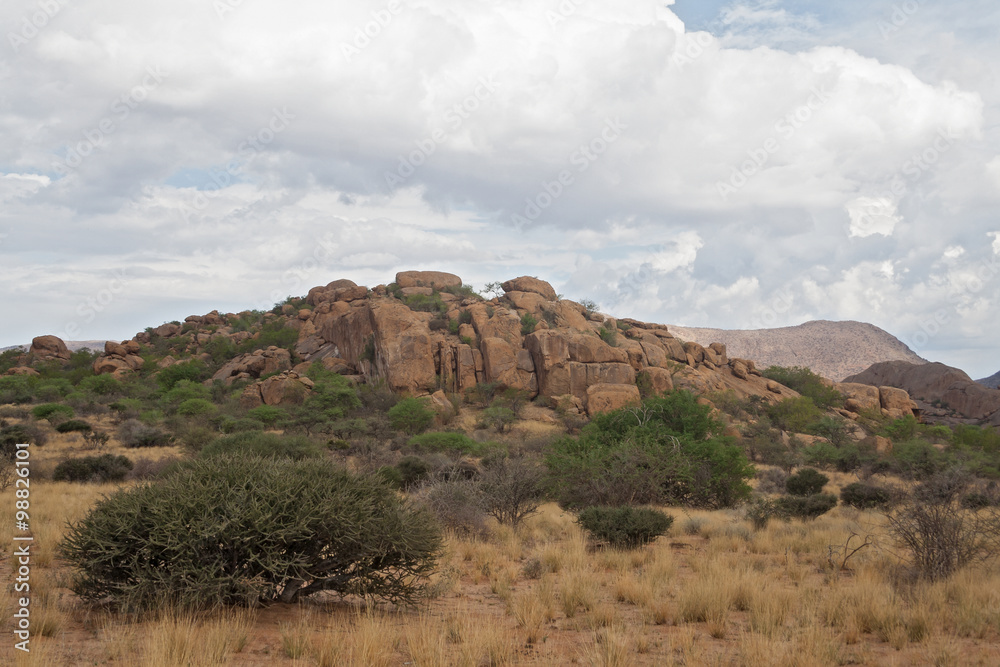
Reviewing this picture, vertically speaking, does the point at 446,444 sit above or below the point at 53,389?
below

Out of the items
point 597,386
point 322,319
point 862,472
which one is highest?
point 322,319

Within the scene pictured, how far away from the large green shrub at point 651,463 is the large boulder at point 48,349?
238 feet

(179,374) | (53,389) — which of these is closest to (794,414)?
(179,374)

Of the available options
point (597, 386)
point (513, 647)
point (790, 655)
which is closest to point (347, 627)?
point (513, 647)

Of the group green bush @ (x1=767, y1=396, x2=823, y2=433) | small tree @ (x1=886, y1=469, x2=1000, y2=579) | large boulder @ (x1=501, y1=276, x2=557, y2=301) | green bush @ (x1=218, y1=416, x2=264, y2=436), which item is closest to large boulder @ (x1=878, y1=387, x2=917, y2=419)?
green bush @ (x1=767, y1=396, x2=823, y2=433)

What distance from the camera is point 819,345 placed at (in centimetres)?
12344

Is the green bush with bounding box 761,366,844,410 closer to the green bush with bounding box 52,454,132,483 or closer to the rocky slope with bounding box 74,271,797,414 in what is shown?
the rocky slope with bounding box 74,271,797,414

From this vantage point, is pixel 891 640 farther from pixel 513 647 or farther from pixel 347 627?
pixel 347 627

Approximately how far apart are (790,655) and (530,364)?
4968cm

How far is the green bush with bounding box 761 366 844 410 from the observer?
6272 cm

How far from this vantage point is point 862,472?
1224 inches

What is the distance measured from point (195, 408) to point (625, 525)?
39144 millimetres

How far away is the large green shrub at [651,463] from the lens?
1722 centimetres

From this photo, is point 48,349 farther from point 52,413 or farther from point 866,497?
point 866,497
